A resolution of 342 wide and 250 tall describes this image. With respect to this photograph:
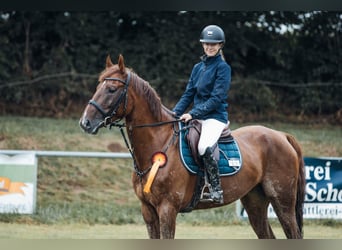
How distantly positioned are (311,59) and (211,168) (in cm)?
967

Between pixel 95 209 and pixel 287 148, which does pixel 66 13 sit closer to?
pixel 95 209

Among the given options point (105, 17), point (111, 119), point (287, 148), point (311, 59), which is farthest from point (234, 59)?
point (111, 119)

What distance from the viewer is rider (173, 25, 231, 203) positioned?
6.02m

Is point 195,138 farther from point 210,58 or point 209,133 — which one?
point 210,58

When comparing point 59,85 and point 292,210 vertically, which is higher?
point 59,85

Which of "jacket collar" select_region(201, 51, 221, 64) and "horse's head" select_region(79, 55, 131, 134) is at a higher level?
"jacket collar" select_region(201, 51, 221, 64)

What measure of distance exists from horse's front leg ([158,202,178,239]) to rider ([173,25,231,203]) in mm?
501

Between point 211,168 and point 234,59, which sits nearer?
point 211,168

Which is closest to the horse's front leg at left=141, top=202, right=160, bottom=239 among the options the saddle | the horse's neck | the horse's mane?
the horse's neck

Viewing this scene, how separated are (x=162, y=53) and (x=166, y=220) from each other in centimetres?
956

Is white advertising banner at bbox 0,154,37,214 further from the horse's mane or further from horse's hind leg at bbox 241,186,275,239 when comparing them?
the horse's mane

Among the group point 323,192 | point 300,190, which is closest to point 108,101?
point 300,190

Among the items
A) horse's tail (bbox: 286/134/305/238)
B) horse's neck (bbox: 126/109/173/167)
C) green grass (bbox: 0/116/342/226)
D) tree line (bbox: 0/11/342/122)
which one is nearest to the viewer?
horse's neck (bbox: 126/109/173/167)

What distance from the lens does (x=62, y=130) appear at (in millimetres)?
14008
